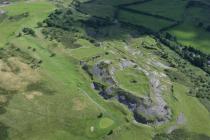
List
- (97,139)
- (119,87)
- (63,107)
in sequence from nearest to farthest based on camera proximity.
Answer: (97,139), (63,107), (119,87)

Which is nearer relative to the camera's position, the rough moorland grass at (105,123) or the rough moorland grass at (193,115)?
the rough moorland grass at (105,123)

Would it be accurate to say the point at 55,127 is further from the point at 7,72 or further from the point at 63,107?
the point at 7,72

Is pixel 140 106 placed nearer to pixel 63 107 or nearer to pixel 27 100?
pixel 63 107

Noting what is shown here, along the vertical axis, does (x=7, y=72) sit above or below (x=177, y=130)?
above

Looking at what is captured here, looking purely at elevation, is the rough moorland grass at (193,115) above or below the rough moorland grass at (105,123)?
below

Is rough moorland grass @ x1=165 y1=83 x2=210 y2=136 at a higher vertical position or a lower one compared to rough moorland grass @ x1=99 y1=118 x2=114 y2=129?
lower

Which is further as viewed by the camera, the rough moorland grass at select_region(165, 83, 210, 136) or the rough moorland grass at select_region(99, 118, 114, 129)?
the rough moorland grass at select_region(165, 83, 210, 136)

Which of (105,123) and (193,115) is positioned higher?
(105,123)

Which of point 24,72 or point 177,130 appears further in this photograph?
point 24,72

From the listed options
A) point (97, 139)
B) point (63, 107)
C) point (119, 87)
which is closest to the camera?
point (97, 139)

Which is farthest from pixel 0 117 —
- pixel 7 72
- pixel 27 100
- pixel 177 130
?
pixel 177 130

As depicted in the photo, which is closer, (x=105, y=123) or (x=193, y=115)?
(x=105, y=123)
